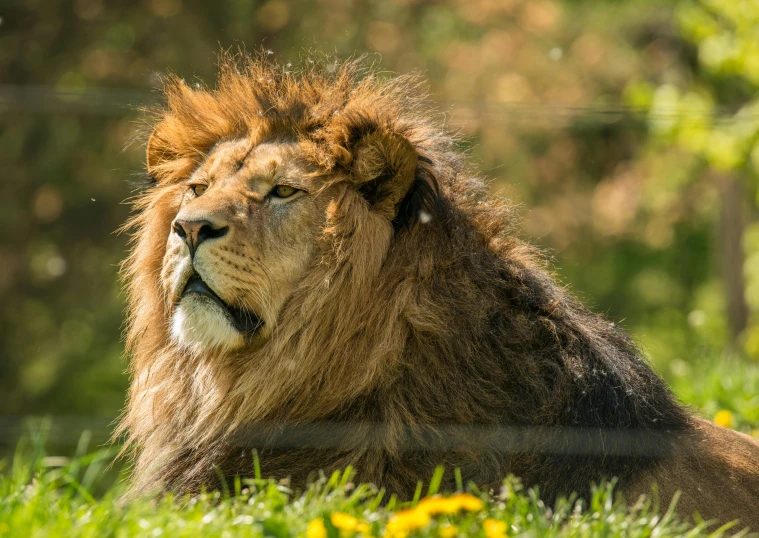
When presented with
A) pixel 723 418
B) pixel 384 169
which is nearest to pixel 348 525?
pixel 384 169

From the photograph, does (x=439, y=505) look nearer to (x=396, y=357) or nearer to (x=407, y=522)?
(x=407, y=522)

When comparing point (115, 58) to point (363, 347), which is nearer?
point (363, 347)

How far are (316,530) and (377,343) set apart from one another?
1.16m

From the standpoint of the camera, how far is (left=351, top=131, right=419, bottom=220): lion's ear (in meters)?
3.76

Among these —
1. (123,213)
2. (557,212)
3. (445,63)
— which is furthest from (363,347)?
(557,212)

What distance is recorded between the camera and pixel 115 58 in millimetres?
14883

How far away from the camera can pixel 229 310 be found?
372cm

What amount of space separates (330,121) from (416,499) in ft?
5.18

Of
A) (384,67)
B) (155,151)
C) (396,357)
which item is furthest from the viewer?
(384,67)

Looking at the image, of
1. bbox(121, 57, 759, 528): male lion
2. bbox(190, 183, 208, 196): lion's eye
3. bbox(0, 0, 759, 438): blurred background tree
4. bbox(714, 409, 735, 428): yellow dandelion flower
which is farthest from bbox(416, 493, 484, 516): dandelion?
bbox(0, 0, 759, 438): blurred background tree

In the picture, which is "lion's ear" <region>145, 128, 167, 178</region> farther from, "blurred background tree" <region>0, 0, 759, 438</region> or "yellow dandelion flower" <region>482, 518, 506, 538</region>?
"blurred background tree" <region>0, 0, 759, 438</region>

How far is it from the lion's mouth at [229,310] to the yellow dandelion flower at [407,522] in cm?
136

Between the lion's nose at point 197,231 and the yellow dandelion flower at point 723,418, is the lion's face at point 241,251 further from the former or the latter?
the yellow dandelion flower at point 723,418

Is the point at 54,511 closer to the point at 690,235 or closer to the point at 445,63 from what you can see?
the point at 445,63
